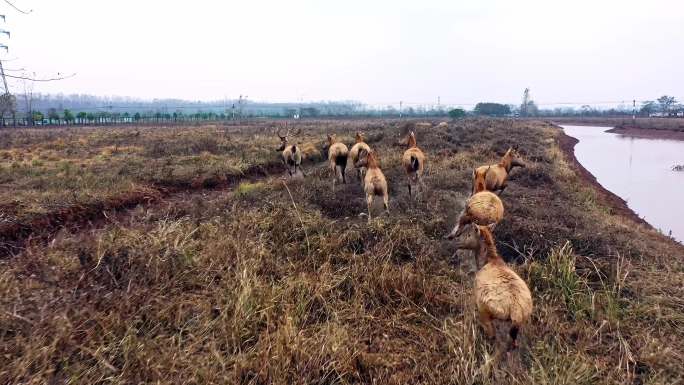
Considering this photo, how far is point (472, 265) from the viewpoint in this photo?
5336 mm

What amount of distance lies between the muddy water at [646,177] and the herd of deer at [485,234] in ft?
20.3

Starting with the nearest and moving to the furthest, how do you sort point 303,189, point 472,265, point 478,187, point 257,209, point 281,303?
point 281,303, point 472,265, point 478,187, point 257,209, point 303,189

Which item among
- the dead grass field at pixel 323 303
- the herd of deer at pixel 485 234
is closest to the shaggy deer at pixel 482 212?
the herd of deer at pixel 485 234

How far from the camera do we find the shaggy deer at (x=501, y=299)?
3.34 metres

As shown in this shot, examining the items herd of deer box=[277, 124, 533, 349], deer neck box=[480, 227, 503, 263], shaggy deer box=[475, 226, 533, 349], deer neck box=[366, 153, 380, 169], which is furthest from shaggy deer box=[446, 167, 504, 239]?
deer neck box=[366, 153, 380, 169]

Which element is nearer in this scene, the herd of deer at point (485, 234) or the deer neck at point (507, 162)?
the herd of deer at point (485, 234)

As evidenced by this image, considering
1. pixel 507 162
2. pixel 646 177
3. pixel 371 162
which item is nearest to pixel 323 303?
pixel 371 162

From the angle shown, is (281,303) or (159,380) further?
(281,303)

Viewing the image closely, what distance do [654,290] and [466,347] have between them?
307 cm

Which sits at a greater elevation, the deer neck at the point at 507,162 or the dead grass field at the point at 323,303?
the deer neck at the point at 507,162

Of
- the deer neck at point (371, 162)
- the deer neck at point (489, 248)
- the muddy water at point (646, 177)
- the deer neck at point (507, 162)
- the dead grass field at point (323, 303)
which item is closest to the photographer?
the dead grass field at point (323, 303)

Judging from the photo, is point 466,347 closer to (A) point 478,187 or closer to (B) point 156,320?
(B) point 156,320

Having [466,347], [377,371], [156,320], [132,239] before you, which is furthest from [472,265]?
[132,239]

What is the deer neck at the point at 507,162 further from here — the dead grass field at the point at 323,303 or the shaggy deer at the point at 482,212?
the shaggy deer at the point at 482,212
